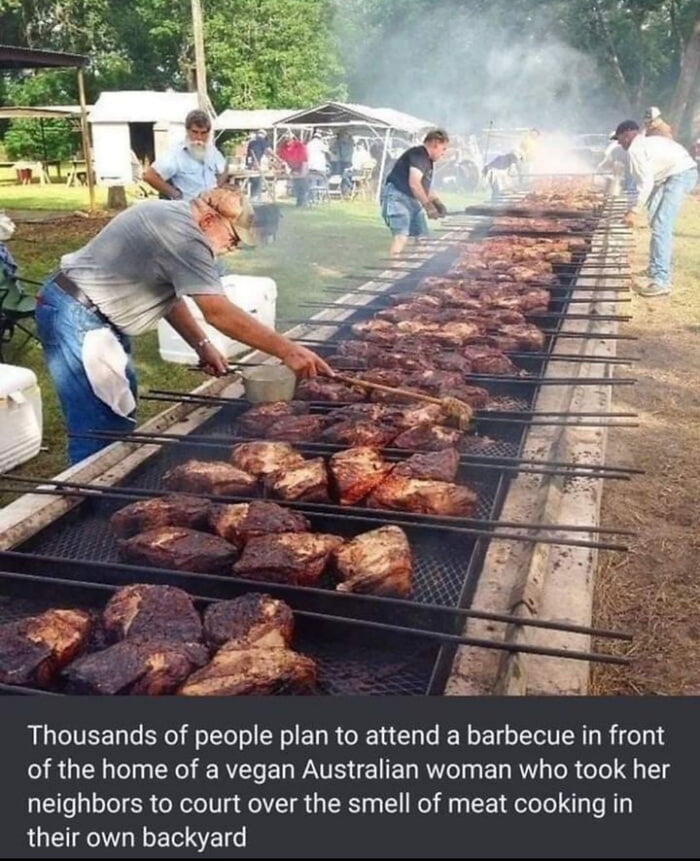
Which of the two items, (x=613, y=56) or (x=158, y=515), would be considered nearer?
(x=158, y=515)

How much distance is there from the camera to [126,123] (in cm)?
3228

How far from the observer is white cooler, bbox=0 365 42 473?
18.9 ft

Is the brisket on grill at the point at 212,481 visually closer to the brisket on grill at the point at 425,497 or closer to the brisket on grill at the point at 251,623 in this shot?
the brisket on grill at the point at 425,497

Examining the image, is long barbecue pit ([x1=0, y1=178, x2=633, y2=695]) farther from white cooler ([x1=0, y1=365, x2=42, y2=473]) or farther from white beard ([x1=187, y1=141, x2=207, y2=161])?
white beard ([x1=187, y1=141, x2=207, y2=161])

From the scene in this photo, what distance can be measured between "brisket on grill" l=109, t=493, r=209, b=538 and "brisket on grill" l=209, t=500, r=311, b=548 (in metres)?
0.06

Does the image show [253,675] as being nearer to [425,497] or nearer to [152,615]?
[152,615]

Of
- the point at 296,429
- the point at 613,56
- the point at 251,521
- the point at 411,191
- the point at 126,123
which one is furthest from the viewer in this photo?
the point at 613,56

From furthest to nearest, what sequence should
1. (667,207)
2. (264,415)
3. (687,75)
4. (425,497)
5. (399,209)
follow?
(687,75) → (667,207) → (399,209) → (264,415) → (425,497)

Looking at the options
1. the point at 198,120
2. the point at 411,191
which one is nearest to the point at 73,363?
the point at 198,120

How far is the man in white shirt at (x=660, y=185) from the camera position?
11.9 meters

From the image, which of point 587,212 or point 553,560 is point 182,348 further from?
point 587,212

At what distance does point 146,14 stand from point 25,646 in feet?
170

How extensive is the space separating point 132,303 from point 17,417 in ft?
6.63

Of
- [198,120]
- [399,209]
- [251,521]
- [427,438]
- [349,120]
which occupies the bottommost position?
[251,521]
